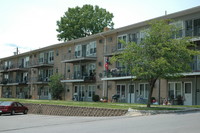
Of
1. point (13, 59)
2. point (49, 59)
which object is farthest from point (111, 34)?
point (13, 59)

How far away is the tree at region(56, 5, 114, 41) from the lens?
60.2m

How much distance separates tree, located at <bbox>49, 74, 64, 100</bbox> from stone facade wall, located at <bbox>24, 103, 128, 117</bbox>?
1015cm

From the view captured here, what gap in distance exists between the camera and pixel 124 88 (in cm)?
3566

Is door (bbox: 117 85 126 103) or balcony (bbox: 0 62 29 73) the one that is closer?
door (bbox: 117 85 126 103)

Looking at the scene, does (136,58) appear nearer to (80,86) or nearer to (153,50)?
(153,50)

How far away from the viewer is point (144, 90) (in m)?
33.3

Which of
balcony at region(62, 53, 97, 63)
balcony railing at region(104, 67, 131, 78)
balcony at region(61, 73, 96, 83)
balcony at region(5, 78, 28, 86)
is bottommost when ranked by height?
balcony at region(5, 78, 28, 86)

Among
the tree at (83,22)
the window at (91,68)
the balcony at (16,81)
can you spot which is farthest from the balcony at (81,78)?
the tree at (83,22)

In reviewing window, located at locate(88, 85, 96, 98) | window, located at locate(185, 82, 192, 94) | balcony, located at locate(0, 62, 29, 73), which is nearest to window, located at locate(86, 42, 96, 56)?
window, located at locate(88, 85, 96, 98)

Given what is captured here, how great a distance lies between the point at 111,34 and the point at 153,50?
16.9 m

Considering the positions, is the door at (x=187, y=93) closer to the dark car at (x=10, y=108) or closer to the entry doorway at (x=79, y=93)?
the dark car at (x=10, y=108)

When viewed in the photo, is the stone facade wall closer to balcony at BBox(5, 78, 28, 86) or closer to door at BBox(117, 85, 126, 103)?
door at BBox(117, 85, 126, 103)

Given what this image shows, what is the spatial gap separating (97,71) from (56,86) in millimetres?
7475

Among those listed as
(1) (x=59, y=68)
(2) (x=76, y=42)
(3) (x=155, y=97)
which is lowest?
(3) (x=155, y=97)
